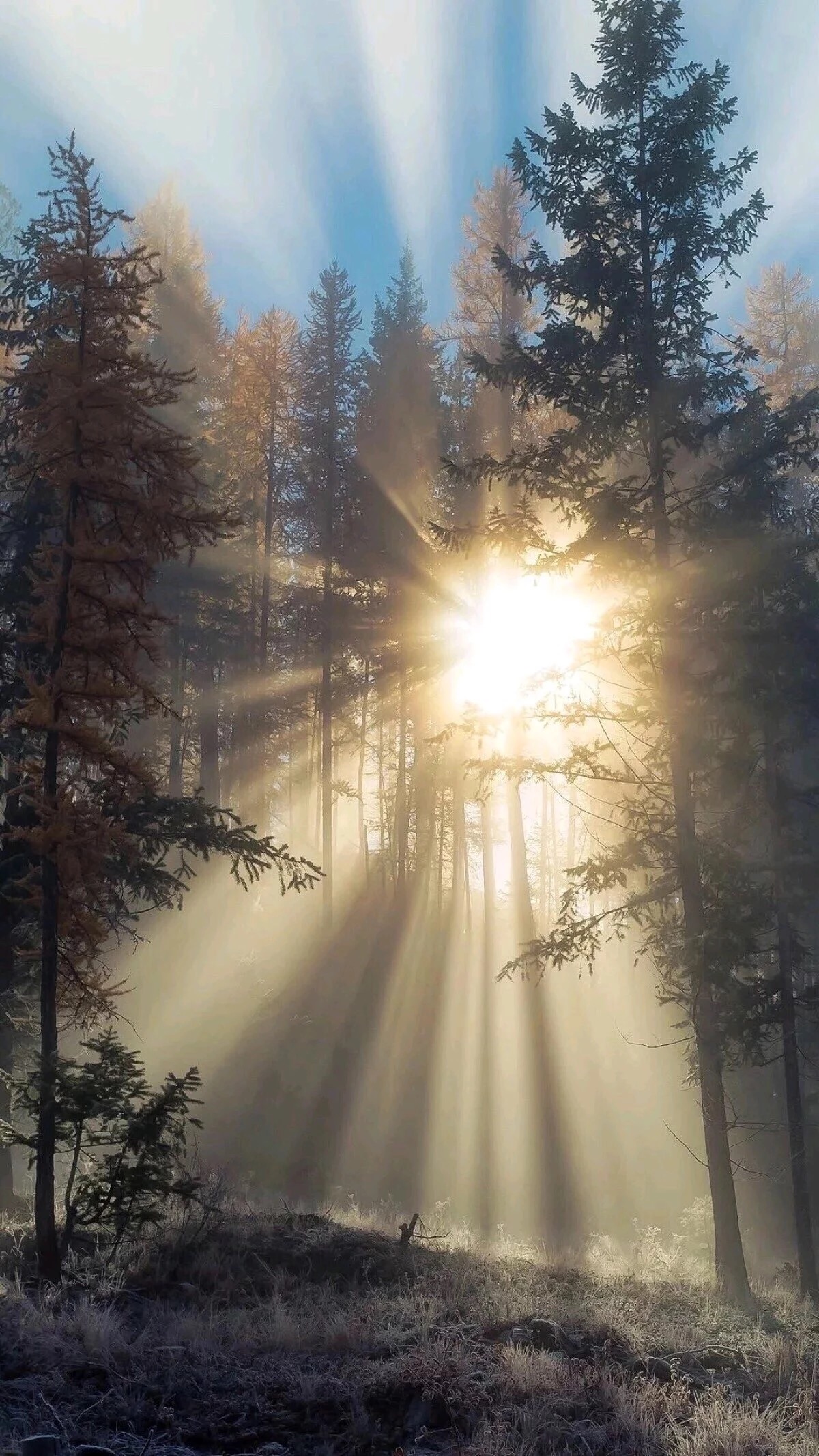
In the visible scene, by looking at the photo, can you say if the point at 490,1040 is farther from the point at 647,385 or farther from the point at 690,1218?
the point at 647,385

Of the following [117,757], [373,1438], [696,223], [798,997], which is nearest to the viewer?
[373,1438]

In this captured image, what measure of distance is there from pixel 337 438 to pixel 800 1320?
2261 centimetres

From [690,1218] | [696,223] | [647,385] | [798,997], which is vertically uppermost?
[696,223]

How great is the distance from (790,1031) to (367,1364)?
10.5 meters

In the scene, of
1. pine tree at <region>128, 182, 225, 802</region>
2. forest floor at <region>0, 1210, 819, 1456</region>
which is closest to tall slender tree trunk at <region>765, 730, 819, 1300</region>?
forest floor at <region>0, 1210, 819, 1456</region>

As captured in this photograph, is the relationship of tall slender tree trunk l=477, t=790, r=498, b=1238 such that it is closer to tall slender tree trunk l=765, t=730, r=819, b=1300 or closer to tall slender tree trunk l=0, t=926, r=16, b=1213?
tall slender tree trunk l=765, t=730, r=819, b=1300

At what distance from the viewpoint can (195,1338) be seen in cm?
585

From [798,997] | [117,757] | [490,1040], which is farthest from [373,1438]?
[490,1040]

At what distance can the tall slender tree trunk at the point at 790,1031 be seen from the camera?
45.3 ft

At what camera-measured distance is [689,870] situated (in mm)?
11078

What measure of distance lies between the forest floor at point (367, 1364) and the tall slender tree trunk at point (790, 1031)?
578cm

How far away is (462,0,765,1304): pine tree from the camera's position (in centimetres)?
1134

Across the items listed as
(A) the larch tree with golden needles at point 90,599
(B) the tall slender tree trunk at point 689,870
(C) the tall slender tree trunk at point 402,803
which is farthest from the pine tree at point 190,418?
(A) the larch tree with golden needles at point 90,599

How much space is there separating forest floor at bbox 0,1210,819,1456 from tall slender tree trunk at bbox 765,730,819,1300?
19.0ft
